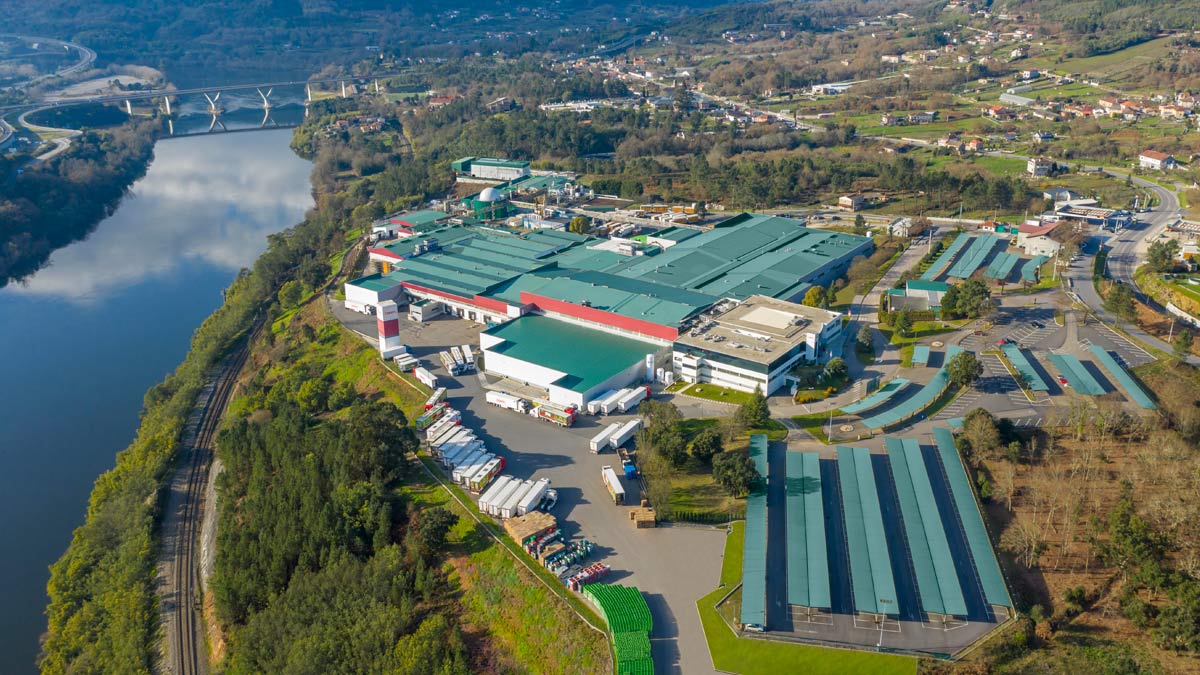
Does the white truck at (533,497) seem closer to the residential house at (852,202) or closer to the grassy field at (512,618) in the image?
the grassy field at (512,618)

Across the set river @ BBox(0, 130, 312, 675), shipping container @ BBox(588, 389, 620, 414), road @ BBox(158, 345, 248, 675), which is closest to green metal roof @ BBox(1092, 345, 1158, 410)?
shipping container @ BBox(588, 389, 620, 414)

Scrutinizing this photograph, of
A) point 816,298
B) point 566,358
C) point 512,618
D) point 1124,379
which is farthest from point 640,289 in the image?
point 512,618

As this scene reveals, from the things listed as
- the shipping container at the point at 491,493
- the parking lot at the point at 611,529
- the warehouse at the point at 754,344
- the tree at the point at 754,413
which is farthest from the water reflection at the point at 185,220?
the tree at the point at 754,413

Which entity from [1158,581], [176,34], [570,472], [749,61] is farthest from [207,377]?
[176,34]

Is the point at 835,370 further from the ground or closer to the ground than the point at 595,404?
further from the ground

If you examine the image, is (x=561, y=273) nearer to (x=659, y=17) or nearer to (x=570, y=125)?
(x=570, y=125)

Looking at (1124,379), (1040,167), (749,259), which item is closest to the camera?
(1124,379)

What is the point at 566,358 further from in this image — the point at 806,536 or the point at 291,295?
the point at 291,295
